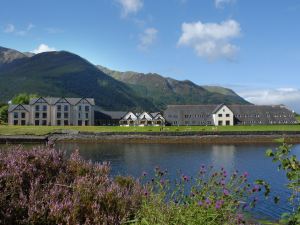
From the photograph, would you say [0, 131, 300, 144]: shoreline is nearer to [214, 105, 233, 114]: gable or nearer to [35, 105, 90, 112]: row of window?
[35, 105, 90, 112]: row of window

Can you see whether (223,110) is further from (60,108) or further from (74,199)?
(74,199)

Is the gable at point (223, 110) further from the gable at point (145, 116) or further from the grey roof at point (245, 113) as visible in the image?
the gable at point (145, 116)

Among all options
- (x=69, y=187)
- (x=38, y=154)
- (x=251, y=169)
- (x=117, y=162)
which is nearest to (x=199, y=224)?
(x=69, y=187)

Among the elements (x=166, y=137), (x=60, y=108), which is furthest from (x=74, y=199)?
(x=60, y=108)

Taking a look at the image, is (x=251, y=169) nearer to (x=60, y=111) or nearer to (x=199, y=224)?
(x=199, y=224)

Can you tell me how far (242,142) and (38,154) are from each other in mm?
90413

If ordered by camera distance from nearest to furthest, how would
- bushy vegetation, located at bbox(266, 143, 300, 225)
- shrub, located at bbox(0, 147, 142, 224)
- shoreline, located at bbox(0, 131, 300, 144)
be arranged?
shrub, located at bbox(0, 147, 142, 224) < bushy vegetation, located at bbox(266, 143, 300, 225) < shoreline, located at bbox(0, 131, 300, 144)

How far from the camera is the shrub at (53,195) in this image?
5.55 metres

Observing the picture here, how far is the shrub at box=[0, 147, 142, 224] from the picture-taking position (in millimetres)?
5554

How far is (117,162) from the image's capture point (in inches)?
2137

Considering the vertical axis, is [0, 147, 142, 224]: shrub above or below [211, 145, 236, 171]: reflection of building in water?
above

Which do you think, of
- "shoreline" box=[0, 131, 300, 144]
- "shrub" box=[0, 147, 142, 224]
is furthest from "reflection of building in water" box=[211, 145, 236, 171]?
"shrub" box=[0, 147, 142, 224]

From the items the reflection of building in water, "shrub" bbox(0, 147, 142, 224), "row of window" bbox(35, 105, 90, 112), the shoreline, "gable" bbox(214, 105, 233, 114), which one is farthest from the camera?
"gable" bbox(214, 105, 233, 114)

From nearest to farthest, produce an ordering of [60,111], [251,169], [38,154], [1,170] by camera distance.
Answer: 1. [1,170]
2. [38,154]
3. [251,169]
4. [60,111]
